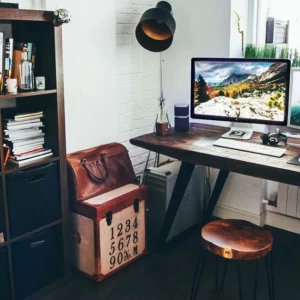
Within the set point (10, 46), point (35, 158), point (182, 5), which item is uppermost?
point (182, 5)

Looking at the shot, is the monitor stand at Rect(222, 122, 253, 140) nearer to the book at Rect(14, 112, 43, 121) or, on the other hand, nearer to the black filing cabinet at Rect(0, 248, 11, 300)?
the book at Rect(14, 112, 43, 121)

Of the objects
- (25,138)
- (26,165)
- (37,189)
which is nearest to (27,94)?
(25,138)

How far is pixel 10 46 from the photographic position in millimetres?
2307

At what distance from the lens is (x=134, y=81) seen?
11.0 feet

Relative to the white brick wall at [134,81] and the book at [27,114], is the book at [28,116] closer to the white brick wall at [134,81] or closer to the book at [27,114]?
the book at [27,114]

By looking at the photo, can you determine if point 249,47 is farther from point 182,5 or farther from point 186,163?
point 186,163

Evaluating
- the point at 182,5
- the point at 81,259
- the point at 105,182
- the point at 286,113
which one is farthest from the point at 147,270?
the point at 182,5

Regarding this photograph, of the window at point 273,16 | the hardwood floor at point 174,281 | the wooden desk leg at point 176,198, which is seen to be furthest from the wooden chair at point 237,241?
the window at point 273,16

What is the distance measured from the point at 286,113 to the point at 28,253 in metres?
1.62

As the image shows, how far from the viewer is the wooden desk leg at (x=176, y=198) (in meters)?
2.80

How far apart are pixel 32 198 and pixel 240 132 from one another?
130 centimetres

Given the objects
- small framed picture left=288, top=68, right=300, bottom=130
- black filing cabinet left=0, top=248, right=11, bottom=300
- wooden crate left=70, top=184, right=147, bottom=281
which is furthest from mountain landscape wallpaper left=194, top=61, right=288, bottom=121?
black filing cabinet left=0, top=248, right=11, bottom=300

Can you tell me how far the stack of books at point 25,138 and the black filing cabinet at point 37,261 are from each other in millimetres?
420

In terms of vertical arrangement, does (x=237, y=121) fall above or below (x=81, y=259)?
above
